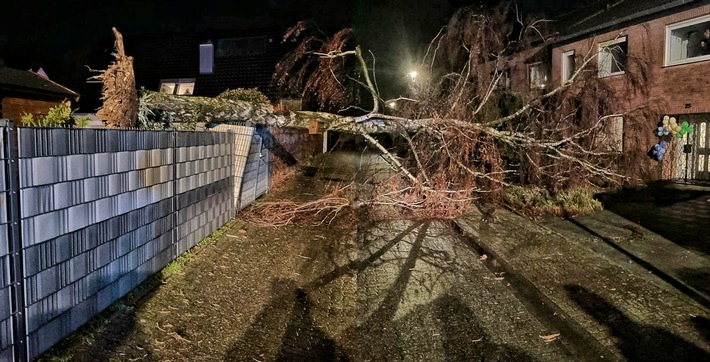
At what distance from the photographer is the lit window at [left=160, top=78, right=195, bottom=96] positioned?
74.0 ft

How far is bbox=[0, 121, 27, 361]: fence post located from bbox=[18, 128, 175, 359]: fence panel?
0.05 meters

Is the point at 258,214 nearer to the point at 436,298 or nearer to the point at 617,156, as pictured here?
the point at 436,298

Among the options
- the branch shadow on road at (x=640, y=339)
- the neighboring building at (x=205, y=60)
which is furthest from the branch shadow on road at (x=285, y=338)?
the neighboring building at (x=205, y=60)

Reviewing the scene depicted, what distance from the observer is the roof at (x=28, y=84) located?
13.4 meters

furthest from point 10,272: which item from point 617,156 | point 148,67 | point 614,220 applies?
point 148,67

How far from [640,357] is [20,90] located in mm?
15957

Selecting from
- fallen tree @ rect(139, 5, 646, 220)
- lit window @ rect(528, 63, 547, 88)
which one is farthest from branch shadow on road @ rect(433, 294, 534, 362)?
lit window @ rect(528, 63, 547, 88)

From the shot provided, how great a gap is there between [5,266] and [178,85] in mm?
21470

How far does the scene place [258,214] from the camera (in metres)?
8.65

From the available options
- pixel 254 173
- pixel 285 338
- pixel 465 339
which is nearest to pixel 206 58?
pixel 254 173

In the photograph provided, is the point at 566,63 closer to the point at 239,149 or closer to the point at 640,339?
the point at 239,149

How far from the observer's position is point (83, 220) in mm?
3719

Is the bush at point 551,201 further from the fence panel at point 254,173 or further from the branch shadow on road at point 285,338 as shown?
the branch shadow on road at point 285,338

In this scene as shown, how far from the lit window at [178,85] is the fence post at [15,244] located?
2073 centimetres
